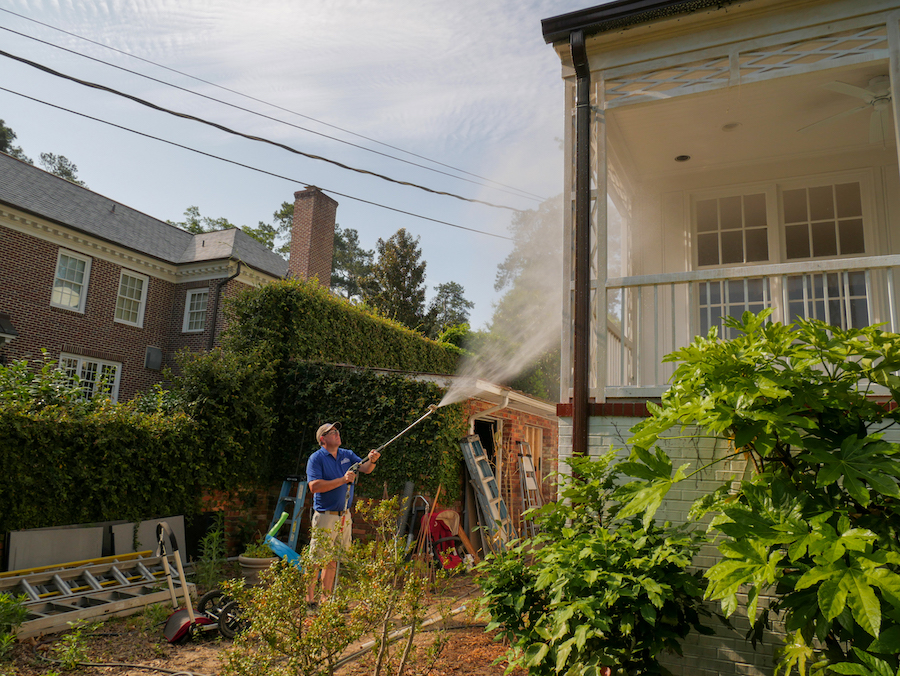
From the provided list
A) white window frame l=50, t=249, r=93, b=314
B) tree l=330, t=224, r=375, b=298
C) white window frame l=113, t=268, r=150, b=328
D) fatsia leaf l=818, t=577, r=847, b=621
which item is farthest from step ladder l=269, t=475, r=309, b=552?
tree l=330, t=224, r=375, b=298

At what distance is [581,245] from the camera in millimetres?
4805

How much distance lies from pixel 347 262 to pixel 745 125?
131 feet

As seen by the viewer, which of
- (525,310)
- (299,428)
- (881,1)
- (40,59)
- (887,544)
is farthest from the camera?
(525,310)

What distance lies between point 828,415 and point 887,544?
2.37 feet

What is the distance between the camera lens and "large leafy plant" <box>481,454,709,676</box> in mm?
3084

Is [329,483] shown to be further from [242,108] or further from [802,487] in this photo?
[242,108]

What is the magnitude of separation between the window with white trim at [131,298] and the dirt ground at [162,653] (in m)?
13.7

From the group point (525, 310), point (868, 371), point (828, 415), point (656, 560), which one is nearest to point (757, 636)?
point (656, 560)

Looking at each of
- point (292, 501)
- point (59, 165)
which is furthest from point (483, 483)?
point (59, 165)

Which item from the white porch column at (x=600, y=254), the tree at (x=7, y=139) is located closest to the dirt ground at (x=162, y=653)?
the white porch column at (x=600, y=254)

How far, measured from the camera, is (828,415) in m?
3.08

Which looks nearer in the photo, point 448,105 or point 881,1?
point 881,1

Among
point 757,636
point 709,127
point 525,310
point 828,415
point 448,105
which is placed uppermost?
point 525,310

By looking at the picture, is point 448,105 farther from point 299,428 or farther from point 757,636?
point 757,636
